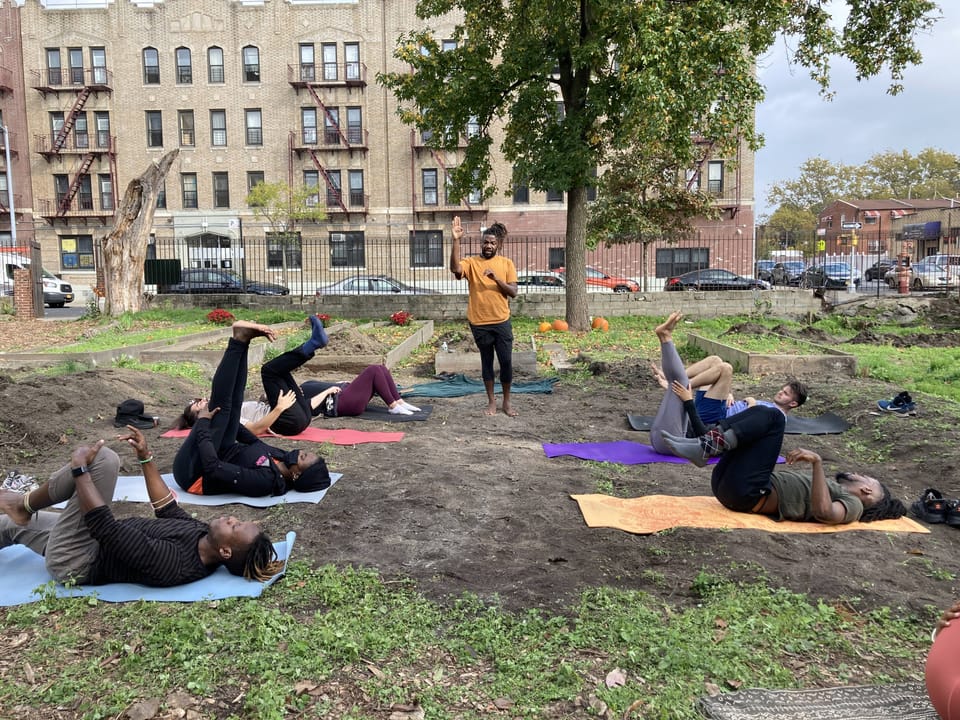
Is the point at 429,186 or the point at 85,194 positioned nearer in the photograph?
the point at 429,186

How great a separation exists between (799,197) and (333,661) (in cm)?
7162

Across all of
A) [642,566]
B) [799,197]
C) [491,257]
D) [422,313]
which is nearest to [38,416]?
[491,257]

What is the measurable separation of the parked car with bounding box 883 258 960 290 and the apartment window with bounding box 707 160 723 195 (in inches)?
530

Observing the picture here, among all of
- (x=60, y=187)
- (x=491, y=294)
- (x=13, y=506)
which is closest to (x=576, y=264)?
(x=491, y=294)

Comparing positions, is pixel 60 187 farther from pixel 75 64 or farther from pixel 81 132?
pixel 75 64

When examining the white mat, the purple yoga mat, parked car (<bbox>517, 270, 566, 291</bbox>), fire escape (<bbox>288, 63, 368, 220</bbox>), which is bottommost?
the purple yoga mat

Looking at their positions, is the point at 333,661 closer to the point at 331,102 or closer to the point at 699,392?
the point at 699,392

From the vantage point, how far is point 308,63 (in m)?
40.6

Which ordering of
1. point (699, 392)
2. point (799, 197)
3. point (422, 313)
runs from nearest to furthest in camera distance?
point (699, 392) < point (422, 313) < point (799, 197)

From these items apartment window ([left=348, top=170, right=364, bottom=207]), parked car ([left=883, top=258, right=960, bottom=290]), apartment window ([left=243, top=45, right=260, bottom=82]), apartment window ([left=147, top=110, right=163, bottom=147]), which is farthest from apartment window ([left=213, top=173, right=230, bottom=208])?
parked car ([left=883, top=258, right=960, bottom=290])

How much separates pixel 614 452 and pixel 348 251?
24049 millimetres

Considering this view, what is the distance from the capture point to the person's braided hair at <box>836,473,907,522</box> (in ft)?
16.1

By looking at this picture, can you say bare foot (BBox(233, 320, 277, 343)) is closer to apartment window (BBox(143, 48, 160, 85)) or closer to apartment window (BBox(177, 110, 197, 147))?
apartment window (BBox(177, 110, 197, 147))

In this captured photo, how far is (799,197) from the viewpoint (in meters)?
66.4
